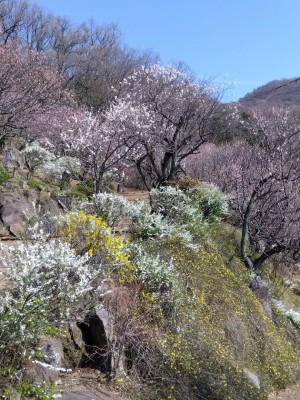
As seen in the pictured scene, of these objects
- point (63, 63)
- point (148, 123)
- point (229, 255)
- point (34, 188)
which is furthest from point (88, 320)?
point (63, 63)

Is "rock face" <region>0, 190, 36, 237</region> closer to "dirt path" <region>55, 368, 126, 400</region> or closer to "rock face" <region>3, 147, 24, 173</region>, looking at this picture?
"dirt path" <region>55, 368, 126, 400</region>

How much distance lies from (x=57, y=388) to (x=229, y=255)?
253 inches

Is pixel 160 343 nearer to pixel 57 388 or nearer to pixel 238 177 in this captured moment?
pixel 57 388

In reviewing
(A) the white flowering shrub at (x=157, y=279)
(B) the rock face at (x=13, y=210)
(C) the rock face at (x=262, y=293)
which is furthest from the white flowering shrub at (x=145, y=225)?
(C) the rock face at (x=262, y=293)

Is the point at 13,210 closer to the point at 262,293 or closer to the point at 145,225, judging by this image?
the point at 145,225

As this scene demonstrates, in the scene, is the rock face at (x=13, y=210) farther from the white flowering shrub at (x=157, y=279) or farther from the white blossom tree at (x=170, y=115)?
the white blossom tree at (x=170, y=115)

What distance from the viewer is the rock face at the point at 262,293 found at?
9664 mm

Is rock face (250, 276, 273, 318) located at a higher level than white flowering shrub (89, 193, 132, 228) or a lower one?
lower

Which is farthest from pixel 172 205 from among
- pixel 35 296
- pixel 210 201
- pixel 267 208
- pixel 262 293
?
pixel 35 296

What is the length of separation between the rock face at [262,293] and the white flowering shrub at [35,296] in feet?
18.6

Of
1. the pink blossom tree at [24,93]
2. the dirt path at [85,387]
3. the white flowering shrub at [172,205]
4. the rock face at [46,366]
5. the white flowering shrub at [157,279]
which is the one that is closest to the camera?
the rock face at [46,366]

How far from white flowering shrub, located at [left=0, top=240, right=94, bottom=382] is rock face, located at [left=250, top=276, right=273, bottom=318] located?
567cm

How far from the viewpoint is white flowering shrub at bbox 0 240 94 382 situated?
12.6 ft

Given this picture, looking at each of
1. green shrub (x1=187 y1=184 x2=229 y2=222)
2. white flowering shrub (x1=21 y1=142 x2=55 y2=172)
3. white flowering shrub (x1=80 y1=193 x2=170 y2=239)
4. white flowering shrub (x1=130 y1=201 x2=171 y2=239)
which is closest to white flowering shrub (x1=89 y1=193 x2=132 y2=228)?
white flowering shrub (x1=80 y1=193 x2=170 y2=239)
